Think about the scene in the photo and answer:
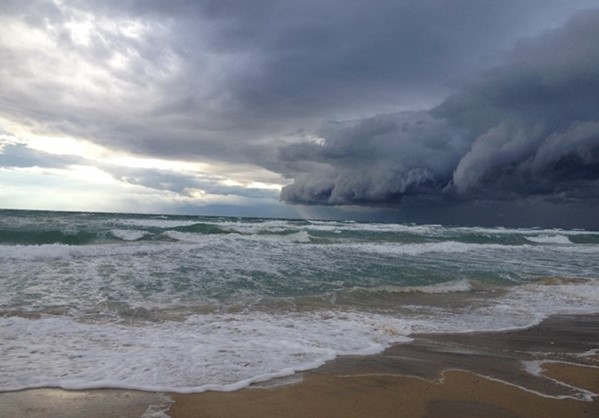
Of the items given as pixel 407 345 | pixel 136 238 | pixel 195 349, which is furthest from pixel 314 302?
pixel 136 238

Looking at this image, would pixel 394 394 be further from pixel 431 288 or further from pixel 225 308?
pixel 431 288

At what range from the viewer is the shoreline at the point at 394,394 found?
Result: 3.43 metres

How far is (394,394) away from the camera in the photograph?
383 cm

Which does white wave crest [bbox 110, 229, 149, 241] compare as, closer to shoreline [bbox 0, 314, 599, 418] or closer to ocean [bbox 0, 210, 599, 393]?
ocean [bbox 0, 210, 599, 393]

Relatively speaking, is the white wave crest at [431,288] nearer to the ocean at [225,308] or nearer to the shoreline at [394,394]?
the ocean at [225,308]

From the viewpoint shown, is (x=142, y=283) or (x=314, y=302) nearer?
(x=314, y=302)

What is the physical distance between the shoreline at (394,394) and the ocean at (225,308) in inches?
10.6

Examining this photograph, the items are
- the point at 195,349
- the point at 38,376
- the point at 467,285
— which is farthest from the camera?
the point at 467,285

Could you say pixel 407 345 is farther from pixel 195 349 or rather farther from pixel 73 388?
pixel 73 388

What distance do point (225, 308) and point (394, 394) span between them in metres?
4.35

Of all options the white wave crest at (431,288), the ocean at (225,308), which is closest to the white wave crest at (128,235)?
the ocean at (225,308)

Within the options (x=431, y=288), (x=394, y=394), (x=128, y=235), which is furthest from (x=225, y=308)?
(x=128, y=235)

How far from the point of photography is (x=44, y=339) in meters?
5.35

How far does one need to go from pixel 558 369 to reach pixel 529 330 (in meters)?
2.10
